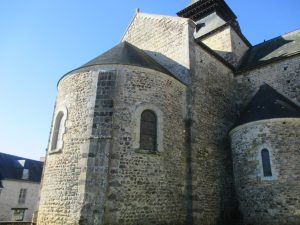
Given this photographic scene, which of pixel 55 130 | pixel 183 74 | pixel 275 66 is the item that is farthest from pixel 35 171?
pixel 275 66

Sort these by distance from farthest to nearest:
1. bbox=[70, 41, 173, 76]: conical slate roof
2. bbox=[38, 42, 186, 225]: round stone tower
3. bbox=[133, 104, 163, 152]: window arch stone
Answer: bbox=[70, 41, 173, 76]: conical slate roof
bbox=[133, 104, 163, 152]: window arch stone
bbox=[38, 42, 186, 225]: round stone tower

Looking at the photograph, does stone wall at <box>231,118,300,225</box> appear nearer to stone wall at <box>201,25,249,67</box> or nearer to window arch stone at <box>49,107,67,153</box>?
stone wall at <box>201,25,249,67</box>

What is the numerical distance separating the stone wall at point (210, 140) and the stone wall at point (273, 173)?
686 mm

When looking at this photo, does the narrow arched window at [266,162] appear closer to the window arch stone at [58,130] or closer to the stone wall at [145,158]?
the stone wall at [145,158]

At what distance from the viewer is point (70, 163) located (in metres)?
9.17

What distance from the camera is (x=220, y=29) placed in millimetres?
17547

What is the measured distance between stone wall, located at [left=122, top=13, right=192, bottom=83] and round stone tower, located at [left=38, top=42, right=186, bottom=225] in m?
1.77

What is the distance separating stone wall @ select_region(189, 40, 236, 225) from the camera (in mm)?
10578

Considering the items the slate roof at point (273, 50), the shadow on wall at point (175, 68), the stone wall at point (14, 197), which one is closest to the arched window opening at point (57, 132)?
the shadow on wall at point (175, 68)

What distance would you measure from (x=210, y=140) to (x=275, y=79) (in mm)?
5244

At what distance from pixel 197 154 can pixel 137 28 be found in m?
8.48

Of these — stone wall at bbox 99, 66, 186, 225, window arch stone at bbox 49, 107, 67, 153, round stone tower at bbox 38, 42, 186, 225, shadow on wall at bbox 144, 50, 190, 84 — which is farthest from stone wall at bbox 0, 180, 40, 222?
stone wall at bbox 99, 66, 186, 225

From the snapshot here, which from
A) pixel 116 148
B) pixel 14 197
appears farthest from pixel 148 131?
pixel 14 197

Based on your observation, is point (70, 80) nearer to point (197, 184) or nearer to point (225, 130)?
point (197, 184)
